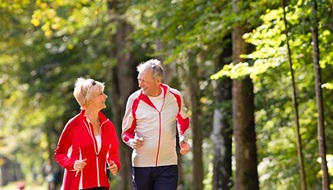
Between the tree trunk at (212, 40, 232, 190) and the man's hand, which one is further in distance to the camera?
the tree trunk at (212, 40, 232, 190)

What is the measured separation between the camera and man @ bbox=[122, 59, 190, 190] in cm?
927

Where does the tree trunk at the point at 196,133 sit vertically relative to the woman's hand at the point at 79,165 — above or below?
above

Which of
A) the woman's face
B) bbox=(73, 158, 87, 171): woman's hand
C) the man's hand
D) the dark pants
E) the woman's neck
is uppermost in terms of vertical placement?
the woman's face

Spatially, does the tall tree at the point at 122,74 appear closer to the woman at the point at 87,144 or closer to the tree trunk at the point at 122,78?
the tree trunk at the point at 122,78

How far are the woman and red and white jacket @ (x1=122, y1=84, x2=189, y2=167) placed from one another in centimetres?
36

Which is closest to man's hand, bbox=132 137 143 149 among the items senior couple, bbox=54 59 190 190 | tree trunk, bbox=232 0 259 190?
senior couple, bbox=54 59 190 190

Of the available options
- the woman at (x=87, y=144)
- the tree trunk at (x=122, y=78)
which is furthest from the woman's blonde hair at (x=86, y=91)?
the tree trunk at (x=122, y=78)

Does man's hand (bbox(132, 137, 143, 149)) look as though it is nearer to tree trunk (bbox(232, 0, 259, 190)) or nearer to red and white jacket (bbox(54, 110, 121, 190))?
red and white jacket (bbox(54, 110, 121, 190))

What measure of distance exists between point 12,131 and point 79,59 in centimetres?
1594

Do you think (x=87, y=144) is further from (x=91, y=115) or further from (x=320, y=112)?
(x=320, y=112)

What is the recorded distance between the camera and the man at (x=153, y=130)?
9.27 metres

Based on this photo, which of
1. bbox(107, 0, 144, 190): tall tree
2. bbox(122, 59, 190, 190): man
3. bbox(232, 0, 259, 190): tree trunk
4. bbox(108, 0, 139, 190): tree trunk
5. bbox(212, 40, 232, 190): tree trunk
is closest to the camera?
bbox(122, 59, 190, 190): man

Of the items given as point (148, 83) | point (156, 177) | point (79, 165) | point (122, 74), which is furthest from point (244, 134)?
point (122, 74)

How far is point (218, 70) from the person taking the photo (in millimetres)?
19438
